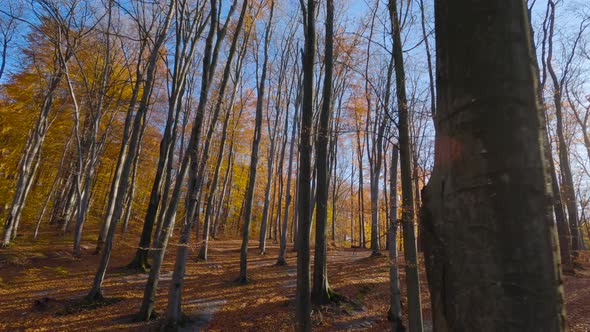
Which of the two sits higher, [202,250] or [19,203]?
[19,203]

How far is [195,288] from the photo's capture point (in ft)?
28.8

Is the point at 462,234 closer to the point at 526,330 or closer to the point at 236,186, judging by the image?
the point at 526,330

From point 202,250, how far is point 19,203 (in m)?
7.38

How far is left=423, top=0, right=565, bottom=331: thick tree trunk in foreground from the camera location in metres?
0.65

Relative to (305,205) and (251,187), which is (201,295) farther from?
A: (305,205)

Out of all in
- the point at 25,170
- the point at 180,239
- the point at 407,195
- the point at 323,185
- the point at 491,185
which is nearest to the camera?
the point at 491,185

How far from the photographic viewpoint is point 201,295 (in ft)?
26.7

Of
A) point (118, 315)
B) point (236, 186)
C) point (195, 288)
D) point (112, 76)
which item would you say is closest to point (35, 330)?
point (118, 315)

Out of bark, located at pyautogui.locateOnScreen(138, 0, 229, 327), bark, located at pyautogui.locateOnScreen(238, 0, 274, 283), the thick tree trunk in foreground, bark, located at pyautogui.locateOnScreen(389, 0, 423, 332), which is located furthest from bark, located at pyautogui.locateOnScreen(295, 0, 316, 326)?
bark, located at pyautogui.locateOnScreen(238, 0, 274, 283)

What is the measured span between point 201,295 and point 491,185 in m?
8.79

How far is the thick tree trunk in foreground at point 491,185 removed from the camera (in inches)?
25.4

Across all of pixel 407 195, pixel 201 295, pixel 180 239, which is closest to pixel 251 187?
pixel 201 295

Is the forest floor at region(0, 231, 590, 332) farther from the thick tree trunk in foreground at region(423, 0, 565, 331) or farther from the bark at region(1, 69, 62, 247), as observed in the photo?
the thick tree trunk in foreground at region(423, 0, 565, 331)

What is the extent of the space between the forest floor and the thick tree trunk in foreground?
581 centimetres
